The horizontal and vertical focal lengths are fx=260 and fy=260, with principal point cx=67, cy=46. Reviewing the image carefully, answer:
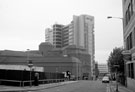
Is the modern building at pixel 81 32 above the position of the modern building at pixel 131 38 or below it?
above

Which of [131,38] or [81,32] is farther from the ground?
[81,32]

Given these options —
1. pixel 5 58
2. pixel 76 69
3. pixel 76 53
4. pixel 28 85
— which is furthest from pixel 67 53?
pixel 28 85

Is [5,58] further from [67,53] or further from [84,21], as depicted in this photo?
[84,21]

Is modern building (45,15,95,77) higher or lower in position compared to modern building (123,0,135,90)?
higher

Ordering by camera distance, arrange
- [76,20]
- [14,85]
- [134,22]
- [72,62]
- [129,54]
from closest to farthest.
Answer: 1. [134,22]
2. [129,54]
3. [14,85]
4. [72,62]
5. [76,20]

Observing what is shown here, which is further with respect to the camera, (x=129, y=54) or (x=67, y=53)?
(x=67, y=53)

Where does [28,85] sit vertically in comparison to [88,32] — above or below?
below

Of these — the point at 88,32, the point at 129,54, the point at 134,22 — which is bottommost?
the point at 129,54

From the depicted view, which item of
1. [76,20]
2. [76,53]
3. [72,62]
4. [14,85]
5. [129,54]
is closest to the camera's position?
[129,54]

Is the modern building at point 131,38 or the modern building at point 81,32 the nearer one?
the modern building at point 131,38

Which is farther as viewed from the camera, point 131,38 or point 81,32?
point 81,32

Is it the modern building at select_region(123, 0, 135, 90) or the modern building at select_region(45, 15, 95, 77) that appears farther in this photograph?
the modern building at select_region(45, 15, 95, 77)

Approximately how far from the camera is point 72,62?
131m

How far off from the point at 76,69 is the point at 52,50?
119ft
